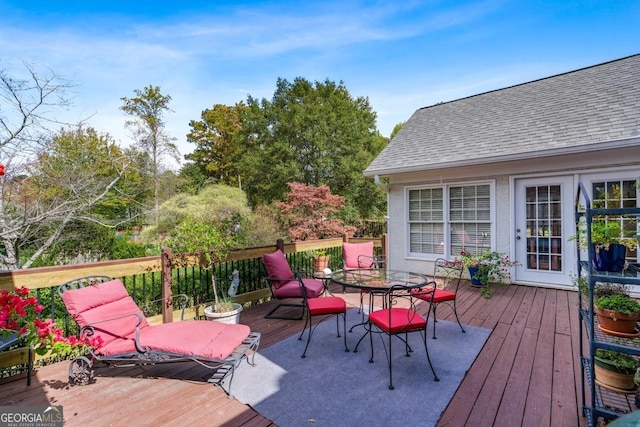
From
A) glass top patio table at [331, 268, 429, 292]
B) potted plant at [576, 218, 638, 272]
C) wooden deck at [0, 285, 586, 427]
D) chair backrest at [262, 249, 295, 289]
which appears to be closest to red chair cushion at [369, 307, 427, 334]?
glass top patio table at [331, 268, 429, 292]

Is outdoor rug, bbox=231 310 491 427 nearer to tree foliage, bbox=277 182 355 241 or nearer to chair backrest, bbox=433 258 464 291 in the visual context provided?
chair backrest, bbox=433 258 464 291

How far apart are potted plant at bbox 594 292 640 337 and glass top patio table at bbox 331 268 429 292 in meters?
1.38

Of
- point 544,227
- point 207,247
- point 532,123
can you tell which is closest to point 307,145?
point 532,123

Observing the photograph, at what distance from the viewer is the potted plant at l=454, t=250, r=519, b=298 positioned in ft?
18.6

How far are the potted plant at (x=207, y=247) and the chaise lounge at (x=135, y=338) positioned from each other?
2.12 feet

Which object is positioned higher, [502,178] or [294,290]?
[502,178]

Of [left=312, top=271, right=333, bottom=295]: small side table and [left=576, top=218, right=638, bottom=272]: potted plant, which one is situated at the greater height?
[left=576, top=218, right=638, bottom=272]: potted plant

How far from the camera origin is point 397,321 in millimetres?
2771

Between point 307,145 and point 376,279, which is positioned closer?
point 376,279

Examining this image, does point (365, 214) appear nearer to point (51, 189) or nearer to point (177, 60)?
point (177, 60)

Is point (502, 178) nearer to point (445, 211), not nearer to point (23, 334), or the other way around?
point (445, 211)

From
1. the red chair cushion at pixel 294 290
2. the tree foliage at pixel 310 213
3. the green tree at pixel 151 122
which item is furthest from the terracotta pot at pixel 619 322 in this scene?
the green tree at pixel 151 122

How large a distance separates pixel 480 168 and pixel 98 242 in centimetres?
1051

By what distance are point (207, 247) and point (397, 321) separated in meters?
2.38
